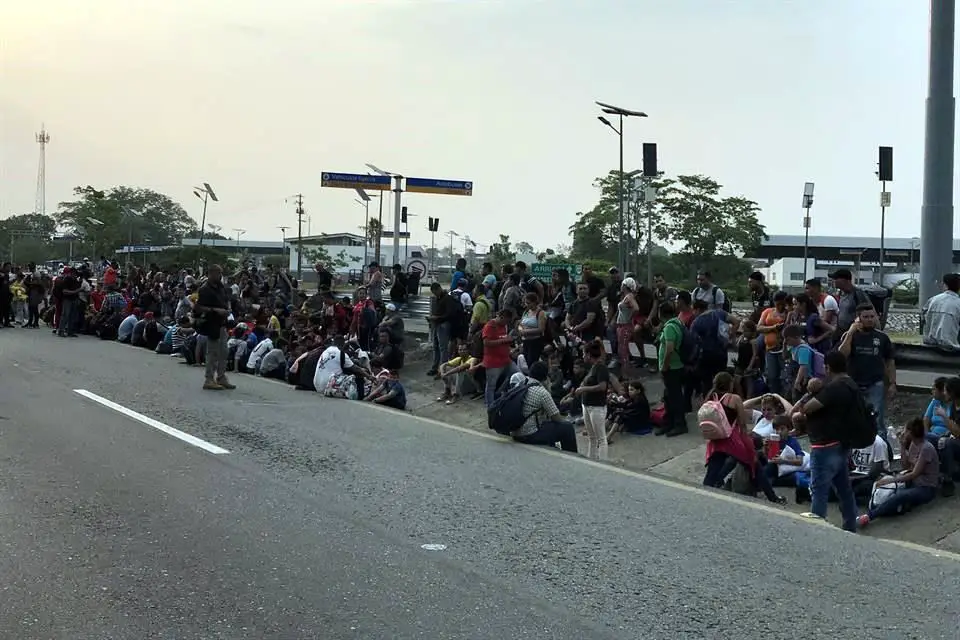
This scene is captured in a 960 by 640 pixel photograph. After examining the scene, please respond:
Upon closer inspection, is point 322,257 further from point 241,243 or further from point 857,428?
point 857,428

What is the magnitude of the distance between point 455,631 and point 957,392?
7.57 metres

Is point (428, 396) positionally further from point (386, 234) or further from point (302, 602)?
point (386, 234)

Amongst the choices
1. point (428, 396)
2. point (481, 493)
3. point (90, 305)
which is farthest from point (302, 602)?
point (90, 305)

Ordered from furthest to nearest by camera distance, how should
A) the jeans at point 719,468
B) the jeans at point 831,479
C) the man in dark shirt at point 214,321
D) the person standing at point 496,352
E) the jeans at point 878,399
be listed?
the man in dark shirt at point 214,321
the person standing at point 496,352
the jeans at point 878,399
the jeans at point 719,468
the jeans at point 831,479

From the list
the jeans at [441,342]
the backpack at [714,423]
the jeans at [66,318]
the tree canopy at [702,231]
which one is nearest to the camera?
the backpack at [714,423]

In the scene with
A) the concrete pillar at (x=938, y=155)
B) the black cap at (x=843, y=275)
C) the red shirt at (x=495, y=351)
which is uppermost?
the concrete pillar at (x=938, y=155)

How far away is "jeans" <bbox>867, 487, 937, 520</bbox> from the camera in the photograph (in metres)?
10.4

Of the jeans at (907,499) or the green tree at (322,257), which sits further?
the green tree at (322,257)

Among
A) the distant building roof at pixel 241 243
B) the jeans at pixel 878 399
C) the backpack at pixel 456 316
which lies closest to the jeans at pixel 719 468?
the jeans at pixel 878 399

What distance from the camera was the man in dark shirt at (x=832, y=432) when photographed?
901 centimetres

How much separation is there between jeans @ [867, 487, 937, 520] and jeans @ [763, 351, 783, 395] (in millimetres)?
3040

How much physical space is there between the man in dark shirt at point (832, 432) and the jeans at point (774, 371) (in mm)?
4074

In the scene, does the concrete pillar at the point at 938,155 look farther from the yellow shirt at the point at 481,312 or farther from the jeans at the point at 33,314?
the jeans at the point at 33,314

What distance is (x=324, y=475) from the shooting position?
30.3ft
